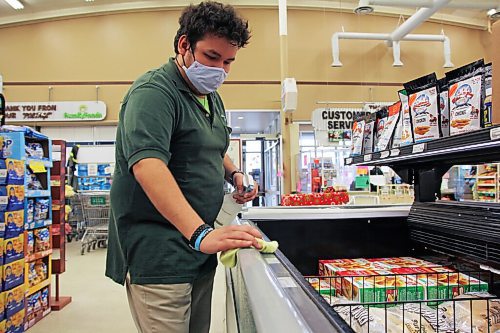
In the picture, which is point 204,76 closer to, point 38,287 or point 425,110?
point 425,110

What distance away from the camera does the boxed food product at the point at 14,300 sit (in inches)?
112

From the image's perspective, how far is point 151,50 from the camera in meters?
10.2

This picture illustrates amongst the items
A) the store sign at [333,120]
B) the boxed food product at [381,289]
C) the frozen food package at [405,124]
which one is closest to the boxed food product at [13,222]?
the boxed food product at [381,289]

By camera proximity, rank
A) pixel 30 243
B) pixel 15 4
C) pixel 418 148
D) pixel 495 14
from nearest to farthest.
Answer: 1. pixel 418 148
2. pixel 30 243
3. pixel 495 14
4. pixel 15 4

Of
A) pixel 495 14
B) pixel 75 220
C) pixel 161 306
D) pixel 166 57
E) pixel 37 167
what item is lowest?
pixel 75 220

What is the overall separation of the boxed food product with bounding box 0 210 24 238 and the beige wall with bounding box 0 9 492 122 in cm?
733

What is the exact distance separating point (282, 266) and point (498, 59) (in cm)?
77

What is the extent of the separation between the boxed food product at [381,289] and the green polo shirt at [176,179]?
0.49 meters

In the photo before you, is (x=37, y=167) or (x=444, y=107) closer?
(x=444, y=107)

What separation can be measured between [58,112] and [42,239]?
7.20 meters

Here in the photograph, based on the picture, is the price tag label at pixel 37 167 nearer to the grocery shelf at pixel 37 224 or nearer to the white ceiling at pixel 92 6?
the grocery shelf at pixel 37 224

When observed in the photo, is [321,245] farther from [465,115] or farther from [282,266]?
[282,266]

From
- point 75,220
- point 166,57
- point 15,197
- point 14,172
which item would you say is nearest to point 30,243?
point 15,197

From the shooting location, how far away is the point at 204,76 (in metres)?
1.25
